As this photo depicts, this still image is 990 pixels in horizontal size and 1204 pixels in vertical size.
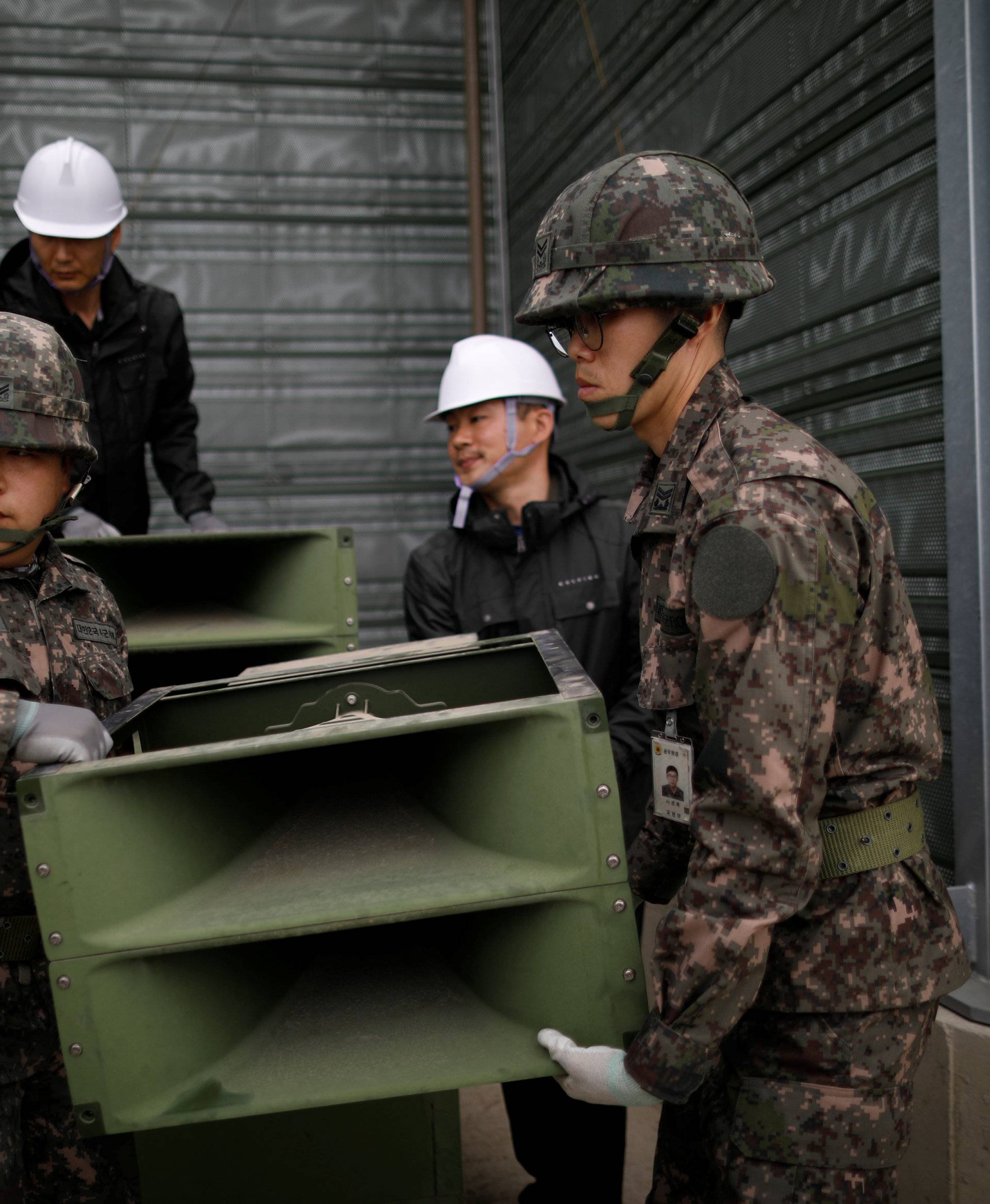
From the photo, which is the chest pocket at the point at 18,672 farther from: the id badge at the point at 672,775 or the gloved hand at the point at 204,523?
the gloved hand at the point at 204,523

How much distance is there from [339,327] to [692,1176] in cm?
426

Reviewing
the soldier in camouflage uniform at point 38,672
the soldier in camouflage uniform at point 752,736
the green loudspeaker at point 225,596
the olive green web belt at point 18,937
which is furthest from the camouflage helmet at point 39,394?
the soldier in camouflage uniform at point 752,736

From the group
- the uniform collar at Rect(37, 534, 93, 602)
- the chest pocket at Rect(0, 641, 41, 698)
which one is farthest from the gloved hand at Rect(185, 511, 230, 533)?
the chest pocket at Rect(0, 641, 41, 698)

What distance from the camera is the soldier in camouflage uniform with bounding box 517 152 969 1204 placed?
1.17 m

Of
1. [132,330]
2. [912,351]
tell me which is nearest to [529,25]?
[132,330]

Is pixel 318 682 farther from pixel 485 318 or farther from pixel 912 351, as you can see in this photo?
pixel 485 318

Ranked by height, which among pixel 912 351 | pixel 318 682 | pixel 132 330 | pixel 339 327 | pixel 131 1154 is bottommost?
pixel 131 1154

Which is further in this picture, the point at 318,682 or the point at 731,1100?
the point at 318,682

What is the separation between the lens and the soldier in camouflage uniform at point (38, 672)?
5.49 feet

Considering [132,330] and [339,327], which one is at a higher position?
[339,327]

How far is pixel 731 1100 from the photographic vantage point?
53.2 inches

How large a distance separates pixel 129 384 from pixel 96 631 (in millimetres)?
1478

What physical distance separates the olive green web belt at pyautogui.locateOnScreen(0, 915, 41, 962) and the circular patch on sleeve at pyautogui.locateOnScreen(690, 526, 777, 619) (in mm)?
1154

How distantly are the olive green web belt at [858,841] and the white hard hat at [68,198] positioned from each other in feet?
8.24
